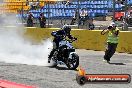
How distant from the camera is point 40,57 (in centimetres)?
1586

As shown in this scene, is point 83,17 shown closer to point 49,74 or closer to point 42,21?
point 42,21

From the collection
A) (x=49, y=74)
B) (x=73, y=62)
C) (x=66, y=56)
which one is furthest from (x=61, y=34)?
(x=49, y=74)

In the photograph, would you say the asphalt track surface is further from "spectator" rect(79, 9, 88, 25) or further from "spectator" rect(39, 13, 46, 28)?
"spectator" rect(39, 13, 46, 28)

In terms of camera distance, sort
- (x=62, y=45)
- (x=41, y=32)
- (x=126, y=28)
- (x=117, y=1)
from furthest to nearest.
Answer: (x=41, y=32), (x=117, y=1), (x=126, y=28), (x=62, y=45)

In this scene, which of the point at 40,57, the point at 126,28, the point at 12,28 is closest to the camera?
the point at 40,57

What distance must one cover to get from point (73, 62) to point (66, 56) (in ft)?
1.61

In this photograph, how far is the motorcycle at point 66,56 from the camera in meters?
13.1

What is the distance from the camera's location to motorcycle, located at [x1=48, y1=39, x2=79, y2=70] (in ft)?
43.1

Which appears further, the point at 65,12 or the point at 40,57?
the point at 65,12

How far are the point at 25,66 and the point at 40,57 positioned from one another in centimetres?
179

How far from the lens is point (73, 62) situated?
13.2 meters

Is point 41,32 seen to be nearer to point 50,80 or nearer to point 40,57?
point 40,57

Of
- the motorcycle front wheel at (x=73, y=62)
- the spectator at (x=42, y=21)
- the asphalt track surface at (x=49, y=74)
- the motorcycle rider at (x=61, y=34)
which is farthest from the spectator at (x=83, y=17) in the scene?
the motorcycle front wheel at (x=73, y=62)

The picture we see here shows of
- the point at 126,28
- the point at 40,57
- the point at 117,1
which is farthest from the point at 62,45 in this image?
the point at 117,1
